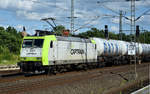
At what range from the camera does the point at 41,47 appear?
1900cm

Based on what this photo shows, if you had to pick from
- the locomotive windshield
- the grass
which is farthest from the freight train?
the grass

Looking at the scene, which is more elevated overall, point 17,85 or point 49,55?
point 49,55

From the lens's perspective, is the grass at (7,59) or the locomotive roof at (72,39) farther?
the grass at (7,59)

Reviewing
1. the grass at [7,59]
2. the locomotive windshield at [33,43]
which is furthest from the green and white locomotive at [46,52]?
the grass at [7,59]

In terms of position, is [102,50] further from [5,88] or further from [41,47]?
[5,88]

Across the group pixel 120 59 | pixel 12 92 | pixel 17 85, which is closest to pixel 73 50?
pixel 17 85

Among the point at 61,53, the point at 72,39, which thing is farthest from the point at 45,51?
the point at 72,39

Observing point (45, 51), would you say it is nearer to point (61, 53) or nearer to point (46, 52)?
point (46, 52)

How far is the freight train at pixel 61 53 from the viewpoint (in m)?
18.8

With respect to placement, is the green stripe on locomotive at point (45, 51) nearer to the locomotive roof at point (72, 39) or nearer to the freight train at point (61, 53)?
the freight train at point (61, 53)

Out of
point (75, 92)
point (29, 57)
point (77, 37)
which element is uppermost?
point (77, 37)

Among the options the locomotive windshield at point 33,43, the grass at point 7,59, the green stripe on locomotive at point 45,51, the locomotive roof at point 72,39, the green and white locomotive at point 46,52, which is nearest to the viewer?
the green stripe on locomotive at point 45,51

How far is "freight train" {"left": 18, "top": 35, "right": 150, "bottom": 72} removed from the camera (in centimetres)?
1883

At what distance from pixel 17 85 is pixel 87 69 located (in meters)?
12.7
